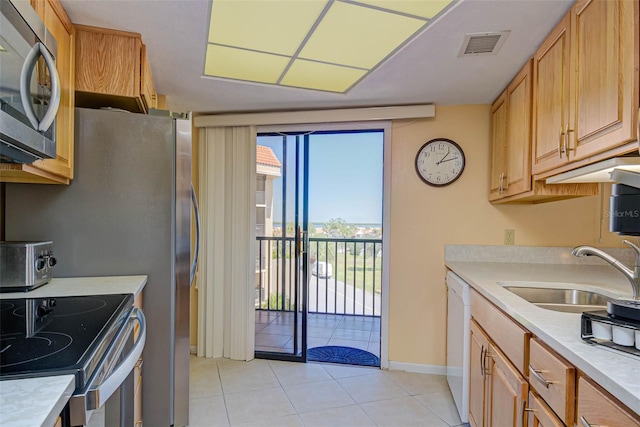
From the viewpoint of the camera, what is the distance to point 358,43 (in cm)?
185

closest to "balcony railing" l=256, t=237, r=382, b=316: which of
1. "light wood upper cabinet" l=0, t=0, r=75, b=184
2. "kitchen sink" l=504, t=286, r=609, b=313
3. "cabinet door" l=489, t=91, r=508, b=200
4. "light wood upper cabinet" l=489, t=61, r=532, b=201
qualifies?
"cabinet door" l=489, t=91, r=508, b=200

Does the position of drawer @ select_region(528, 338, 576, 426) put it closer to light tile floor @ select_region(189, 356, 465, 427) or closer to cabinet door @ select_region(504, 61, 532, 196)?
cabinet door @ select_region(504, 61, 532, 196)

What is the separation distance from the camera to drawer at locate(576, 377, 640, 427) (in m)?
0.72

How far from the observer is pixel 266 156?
3127 mm

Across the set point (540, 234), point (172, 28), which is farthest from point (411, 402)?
point (172, 28)

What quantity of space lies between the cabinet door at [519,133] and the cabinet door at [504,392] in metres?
0.99

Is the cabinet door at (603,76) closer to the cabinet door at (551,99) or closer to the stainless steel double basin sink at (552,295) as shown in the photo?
the cabinet door at (551,99)

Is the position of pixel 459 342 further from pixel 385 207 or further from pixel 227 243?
pixel 227 243

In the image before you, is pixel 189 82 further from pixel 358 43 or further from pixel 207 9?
pixel 358 43

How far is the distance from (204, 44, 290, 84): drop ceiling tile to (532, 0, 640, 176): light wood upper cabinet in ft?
4.59

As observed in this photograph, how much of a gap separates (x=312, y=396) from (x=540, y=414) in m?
1.67

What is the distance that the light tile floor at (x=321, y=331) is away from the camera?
3.22 meters

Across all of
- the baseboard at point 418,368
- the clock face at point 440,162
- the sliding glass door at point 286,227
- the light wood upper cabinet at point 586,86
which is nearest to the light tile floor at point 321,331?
the sliding glass door at point 286,227

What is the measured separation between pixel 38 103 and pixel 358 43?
4.76 feet
